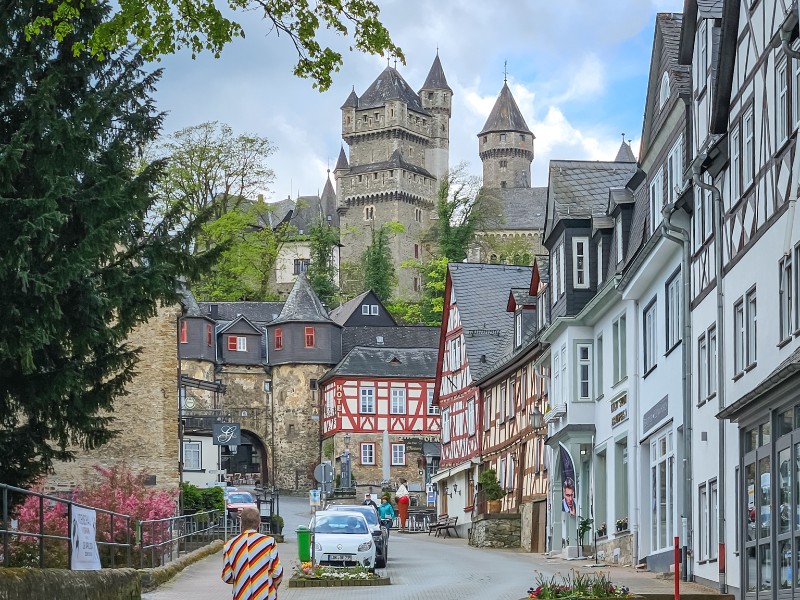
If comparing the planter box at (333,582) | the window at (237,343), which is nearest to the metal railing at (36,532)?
the planter box at (333,582)

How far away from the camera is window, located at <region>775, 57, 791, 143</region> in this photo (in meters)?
19.6

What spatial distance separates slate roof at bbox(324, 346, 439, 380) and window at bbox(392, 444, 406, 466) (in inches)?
167

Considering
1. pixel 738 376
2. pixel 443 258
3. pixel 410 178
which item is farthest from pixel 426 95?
pixel 738 376

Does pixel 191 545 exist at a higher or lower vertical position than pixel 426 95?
lower

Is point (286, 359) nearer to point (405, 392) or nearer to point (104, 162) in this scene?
point (405, 392)

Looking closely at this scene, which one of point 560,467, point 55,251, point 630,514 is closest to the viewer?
point 55,251

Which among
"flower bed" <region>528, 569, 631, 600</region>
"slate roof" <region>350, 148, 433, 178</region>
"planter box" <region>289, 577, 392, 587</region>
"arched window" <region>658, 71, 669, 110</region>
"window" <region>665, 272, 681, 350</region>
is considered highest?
"slate roof" <region>350, 148, 433, 178</region>

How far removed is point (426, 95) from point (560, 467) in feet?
501

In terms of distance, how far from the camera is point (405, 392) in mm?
97375

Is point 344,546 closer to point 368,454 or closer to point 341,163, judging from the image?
point 368,454

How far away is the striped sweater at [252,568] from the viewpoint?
14.0 m

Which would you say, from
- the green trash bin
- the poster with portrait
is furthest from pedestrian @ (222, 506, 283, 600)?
the poster with portrait

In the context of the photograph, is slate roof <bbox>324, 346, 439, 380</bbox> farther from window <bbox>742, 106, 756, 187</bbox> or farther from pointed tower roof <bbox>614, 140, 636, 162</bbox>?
pointed tower roof <bbox>614, 140, 636, 162</bbox>

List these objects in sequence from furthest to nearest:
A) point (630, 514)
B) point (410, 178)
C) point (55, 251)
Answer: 1. point (410, 178)
2. point (630, 514)
3. point (55, 251)
